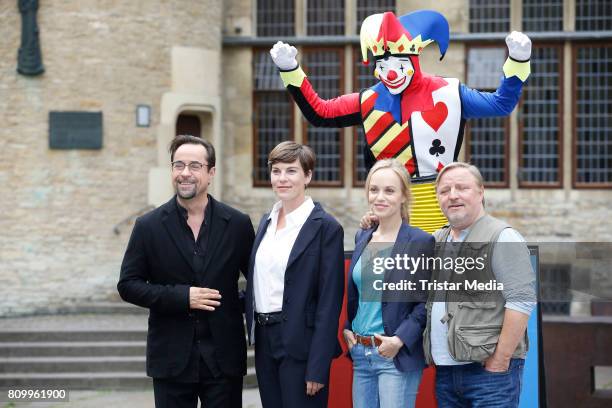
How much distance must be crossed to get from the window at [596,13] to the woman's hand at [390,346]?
1024 centimetres

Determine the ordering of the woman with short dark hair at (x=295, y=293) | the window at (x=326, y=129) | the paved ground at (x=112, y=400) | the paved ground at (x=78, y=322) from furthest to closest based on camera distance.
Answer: the window at (x=326, y=129), the paved ground at (x=78, y=322), the paved ground at (x=112, y=400), the woman with short dark hair at (x=295, y=293)

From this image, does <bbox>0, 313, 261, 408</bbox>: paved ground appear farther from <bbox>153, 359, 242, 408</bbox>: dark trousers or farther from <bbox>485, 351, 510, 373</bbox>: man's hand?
<bbox>485, 351, 510, 373</bbox>: man's hand

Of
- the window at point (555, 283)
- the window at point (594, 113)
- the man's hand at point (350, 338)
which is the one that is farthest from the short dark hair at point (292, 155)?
the window at point (594, 113)

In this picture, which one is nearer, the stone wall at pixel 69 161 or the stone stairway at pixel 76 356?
the stone stairway at pixel 76 356

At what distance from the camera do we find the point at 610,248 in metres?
5.04

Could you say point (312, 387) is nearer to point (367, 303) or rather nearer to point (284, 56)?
point (367, 303)

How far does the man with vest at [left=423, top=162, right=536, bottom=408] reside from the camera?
11.7ft

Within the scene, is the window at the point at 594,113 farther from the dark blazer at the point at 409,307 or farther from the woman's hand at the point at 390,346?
the woman's hand at the point at 390,346

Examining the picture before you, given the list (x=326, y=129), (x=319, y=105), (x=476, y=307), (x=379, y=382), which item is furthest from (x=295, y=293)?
(x=326, y=129)

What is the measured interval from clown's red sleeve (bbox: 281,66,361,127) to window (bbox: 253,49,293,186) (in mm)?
7949

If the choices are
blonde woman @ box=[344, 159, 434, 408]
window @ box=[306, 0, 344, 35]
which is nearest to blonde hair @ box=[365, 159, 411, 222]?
blonde woman @ box=[344, 159, 434, 408]

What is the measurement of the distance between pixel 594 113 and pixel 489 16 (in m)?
2.04

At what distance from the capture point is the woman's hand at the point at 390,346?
3.74 meters

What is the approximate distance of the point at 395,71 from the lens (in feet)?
16.9
